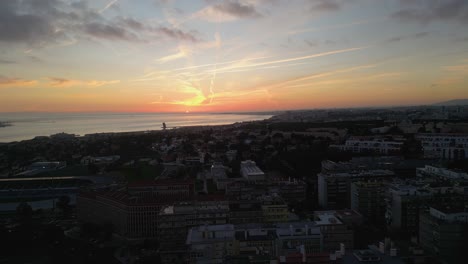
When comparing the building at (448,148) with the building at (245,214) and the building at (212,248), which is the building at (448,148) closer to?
the building at (245,214)

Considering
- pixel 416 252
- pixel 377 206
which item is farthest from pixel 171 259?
pixel 377 206

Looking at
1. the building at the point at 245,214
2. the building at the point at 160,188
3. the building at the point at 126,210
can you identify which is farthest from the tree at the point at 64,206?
the building at the point at 245,214

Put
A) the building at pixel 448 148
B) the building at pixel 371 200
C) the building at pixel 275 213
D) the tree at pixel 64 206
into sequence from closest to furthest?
the building at pixel 275 213, the building at pixel 371 200, the tree at pixel 64 206, the building at pixel 448 148

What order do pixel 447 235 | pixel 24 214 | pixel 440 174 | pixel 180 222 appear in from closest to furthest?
pixel 447 235 < pixel 180 222 < pixel 24 214 < pixel 440 174

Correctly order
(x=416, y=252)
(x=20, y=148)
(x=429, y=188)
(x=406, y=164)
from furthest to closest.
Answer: (x=20, y=148), (x=406, y=164), (x=429, y=188), (x=416, y=252)

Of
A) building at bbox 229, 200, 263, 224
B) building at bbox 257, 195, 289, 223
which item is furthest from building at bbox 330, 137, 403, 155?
building at bbox 229, 200, 263, 224

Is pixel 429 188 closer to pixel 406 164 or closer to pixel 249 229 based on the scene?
pixel 249 229

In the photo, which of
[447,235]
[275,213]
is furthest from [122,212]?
[447,235]

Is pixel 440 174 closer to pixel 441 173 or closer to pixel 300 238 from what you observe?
pixel 441 173
